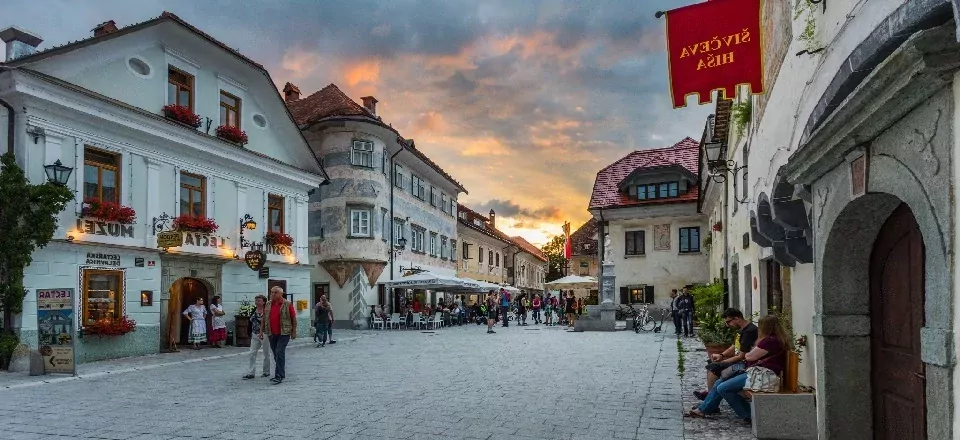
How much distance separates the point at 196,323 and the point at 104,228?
3884 millimetres

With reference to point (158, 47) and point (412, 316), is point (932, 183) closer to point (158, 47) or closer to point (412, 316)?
point (158, 47)

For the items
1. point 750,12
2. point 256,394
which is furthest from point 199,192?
point 750,12

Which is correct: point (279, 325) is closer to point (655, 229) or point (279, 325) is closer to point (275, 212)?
point (275, 212)

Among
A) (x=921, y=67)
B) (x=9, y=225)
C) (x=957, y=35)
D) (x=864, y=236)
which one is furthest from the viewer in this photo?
(x=9, y=225)

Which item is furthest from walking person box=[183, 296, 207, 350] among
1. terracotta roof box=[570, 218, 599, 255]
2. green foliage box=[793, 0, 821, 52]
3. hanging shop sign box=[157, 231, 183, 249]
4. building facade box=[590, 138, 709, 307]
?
terracotta roof box=[570, 218, 599, 255]

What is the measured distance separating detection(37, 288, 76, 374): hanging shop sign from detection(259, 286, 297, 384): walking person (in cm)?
391

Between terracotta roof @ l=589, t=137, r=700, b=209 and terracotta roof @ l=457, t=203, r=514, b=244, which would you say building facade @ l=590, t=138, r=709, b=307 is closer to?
terracotta roof @ l=589, t=137, r=700, b=209

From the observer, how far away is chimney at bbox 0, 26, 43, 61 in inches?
602

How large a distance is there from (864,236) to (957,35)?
115 inches

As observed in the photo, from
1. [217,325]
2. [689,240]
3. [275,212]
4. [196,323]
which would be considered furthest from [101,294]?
[689,240]

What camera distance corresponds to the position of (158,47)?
59.5 feet

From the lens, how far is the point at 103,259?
52.9 feet

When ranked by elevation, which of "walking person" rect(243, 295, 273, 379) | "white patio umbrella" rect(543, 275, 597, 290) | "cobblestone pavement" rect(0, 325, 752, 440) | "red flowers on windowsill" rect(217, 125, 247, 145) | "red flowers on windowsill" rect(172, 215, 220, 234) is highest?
"red flowers on windowsill" rect(217, 125, 247, 145)

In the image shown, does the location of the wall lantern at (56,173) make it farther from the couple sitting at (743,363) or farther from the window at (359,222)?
the window at (359,222)
